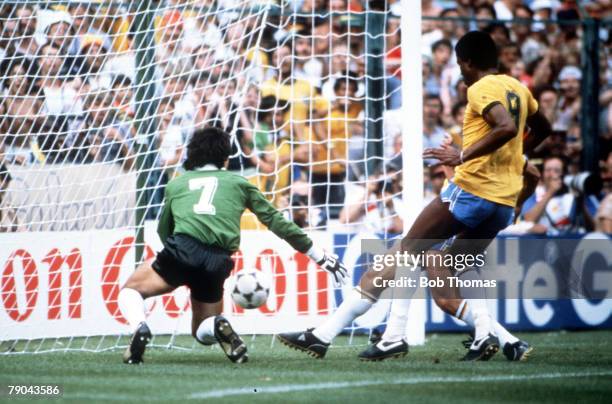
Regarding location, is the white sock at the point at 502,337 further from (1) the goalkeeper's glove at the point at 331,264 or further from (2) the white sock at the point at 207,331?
(2) the white sock at the point at 207,331

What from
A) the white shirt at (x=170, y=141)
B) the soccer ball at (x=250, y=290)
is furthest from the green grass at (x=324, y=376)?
the white shirt at (x=170, y=141)

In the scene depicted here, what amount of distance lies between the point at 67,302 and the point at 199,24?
9.62 feet

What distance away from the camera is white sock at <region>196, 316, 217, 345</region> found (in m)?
7.03

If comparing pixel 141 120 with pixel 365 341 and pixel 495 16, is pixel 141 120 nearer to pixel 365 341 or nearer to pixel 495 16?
pixel 365 341

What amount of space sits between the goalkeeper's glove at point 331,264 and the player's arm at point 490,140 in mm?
1054

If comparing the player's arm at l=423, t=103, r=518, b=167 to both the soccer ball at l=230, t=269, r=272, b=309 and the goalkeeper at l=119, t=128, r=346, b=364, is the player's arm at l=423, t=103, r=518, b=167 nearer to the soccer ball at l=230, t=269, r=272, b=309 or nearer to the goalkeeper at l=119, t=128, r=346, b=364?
the goalkeeper at l=119, t=128, r=346, b=364

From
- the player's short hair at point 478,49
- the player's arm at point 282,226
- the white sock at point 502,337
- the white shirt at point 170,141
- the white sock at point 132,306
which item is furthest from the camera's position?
the white shirt at point 170,141

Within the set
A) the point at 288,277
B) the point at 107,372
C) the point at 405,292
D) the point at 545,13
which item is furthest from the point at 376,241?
the point at 545,13

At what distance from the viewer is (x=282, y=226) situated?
7.25 metres

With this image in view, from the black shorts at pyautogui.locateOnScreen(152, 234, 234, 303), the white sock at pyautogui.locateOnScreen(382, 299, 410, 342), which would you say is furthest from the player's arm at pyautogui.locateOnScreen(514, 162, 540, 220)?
the black shorts at pyautogui.locateOnScreen(152, 234, 234, 303)

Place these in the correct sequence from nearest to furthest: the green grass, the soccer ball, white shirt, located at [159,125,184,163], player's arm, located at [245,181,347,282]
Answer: the green grass, player's arm, located at [245,181,347,282], the soccer ball, white shirt, located at [159,125,184,163]

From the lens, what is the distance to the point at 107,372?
20.9ft

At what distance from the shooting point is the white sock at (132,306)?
271 inches

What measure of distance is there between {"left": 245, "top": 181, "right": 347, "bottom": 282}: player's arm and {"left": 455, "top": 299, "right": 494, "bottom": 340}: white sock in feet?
2.73
